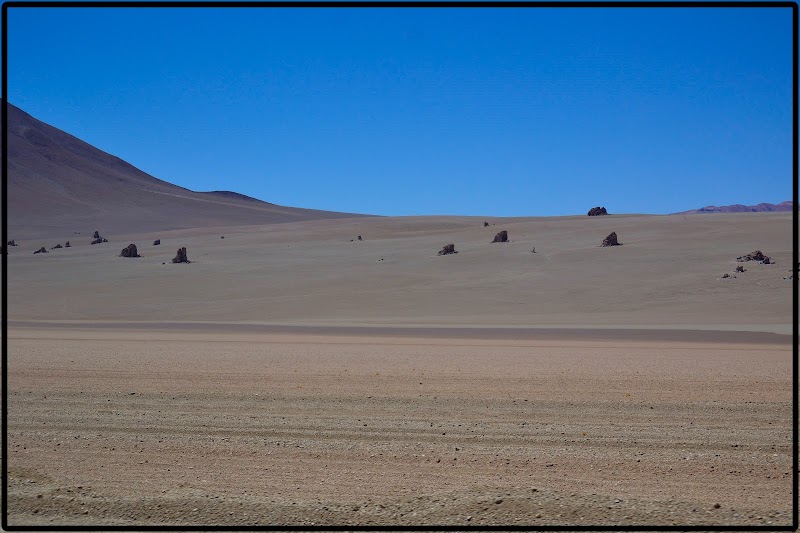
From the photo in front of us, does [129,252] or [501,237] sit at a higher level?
[501,237]

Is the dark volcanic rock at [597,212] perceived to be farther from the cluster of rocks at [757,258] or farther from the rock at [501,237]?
the cluster of rocks at [757,258]

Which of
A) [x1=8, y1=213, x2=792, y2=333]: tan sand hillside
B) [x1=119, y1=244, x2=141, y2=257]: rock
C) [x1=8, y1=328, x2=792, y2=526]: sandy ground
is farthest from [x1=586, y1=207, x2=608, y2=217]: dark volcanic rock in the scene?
[x1=8, y1=328, x2=792, y2=526]: sandy ground

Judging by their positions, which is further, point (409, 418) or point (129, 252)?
point (129, 252)

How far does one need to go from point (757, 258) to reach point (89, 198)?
113 m

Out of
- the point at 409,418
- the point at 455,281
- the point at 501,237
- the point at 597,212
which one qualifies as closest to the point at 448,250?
the point at 501,237

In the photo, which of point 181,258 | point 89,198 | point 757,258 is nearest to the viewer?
point 757,258

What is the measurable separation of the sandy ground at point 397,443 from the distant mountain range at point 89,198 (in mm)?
92775

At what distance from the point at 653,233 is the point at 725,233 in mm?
Answer: 4525

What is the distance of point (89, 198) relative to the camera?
133500 millimetres

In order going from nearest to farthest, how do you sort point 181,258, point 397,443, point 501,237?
point 397,443 < point 181,258 < point 501,237

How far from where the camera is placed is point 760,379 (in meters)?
13.9

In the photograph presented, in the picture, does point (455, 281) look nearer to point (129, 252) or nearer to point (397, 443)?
point (129, 252)

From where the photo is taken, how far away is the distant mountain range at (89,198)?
113 metres

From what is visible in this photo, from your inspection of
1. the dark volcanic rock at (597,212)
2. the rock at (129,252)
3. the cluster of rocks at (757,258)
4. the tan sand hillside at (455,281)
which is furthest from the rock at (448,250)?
the dark volcanic rock at (597,212)
